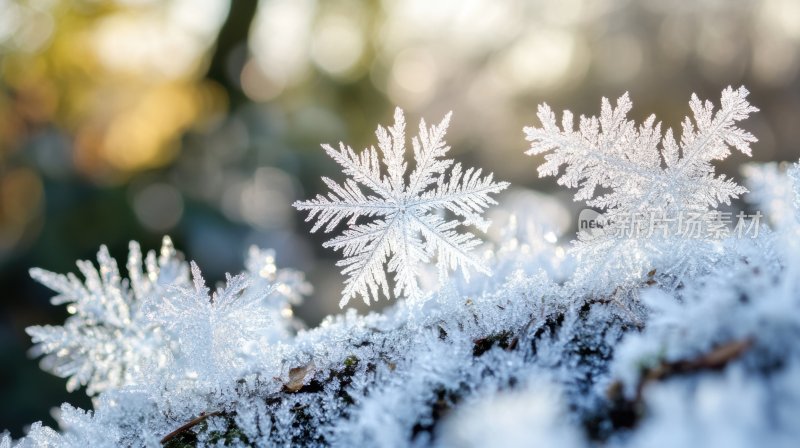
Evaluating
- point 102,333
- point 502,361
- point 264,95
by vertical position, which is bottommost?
point 502,361

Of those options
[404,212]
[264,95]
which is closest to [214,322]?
[404,212]

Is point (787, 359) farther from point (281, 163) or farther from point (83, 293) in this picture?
point (281, 163)

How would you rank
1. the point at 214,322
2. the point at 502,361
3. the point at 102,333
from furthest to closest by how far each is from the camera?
the point at 102,333 < the point at 214,322 < the point at 502,361

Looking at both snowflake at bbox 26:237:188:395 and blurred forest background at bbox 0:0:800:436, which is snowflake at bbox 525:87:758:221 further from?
blurred forest background at bbox 0:0:800:436

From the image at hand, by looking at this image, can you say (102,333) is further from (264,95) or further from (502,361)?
(264,95)

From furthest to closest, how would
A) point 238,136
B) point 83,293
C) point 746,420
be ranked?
point 238,136
point 83,293
point 746,420

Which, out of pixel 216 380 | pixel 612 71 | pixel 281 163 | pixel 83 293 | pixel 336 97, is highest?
pixel 612 71

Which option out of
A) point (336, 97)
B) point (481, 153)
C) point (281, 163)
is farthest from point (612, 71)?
point (281, 163)

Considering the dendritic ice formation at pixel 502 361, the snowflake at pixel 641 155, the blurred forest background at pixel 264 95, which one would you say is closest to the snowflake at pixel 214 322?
the dendritic ice formation at pixel 502 361
